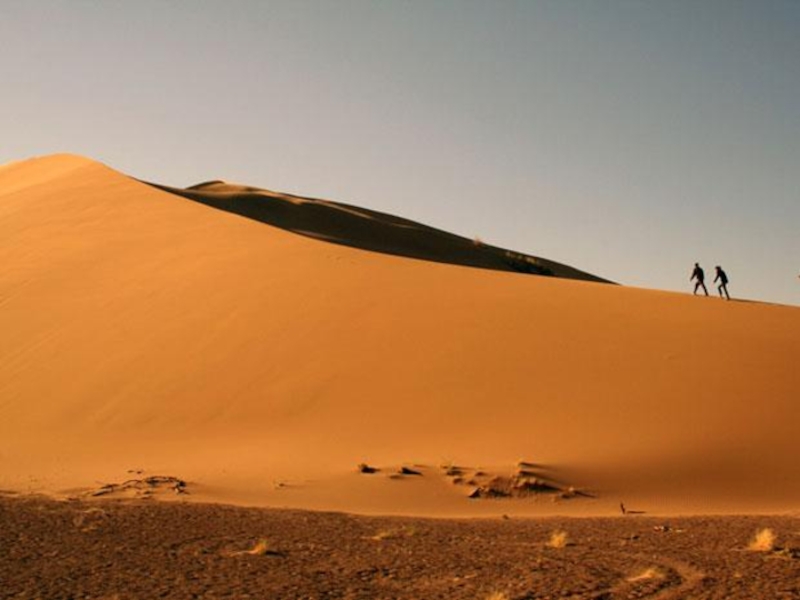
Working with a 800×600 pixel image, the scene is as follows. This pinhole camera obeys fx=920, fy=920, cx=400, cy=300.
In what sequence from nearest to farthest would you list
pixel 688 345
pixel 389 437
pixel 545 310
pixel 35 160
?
1. pixel 389 437
2. pixel 688 345
3. pixel 545 310
4. pixel 35 160

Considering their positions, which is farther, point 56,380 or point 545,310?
point 545,310

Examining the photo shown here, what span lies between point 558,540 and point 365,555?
5.98 feet

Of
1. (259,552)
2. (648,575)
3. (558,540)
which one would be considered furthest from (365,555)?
(648,575)

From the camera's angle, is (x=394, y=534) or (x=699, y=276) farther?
(x=699, y=276)

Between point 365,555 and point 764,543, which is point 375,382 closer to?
point 365,555

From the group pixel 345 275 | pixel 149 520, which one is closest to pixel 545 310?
pixel 345 275

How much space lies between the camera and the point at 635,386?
531 inches

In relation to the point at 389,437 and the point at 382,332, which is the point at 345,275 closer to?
the point at 382,332

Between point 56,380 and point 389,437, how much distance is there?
6.32 metres

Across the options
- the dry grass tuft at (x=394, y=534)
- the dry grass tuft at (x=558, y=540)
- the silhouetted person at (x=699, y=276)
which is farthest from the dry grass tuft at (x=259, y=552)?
the silhouetted person at (x=699, y=276)

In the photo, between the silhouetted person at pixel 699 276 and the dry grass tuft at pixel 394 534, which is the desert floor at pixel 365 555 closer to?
the dry grass tuft at pixel 394 534

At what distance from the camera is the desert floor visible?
682cm

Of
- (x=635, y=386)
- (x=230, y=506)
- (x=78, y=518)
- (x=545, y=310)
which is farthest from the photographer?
(x=545, y=310)

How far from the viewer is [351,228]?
3981 centimetres
